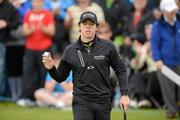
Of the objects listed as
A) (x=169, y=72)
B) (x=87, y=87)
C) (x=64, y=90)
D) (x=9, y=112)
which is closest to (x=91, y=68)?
(x=87, y=87)

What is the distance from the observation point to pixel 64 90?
15.1 metres

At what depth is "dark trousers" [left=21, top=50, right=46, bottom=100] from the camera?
1532cm

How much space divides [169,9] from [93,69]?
5020 mm

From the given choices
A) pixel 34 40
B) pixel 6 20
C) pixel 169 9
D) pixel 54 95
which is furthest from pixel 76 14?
pixel 169 9

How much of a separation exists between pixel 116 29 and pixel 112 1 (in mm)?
789

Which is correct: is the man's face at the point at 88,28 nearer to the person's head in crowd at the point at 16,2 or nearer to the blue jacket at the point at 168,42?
the blue jacket at the point at 168,42

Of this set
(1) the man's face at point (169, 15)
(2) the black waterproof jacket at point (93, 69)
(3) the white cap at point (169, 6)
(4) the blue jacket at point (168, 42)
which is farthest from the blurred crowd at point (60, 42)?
(2) the black waterproof jacket at point (93, 69)

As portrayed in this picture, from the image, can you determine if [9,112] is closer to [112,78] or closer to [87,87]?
[112,78]

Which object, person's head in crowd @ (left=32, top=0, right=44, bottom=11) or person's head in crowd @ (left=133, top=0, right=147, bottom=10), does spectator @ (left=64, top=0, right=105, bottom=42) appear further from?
person's head in crowd @ (left=133, top=0, right=147, bottom=10)

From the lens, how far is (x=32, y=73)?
608 inches

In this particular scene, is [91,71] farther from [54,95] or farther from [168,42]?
[54,95]

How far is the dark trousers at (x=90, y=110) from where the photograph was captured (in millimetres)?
8117

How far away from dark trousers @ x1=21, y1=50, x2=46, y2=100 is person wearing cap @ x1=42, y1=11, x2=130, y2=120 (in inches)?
277

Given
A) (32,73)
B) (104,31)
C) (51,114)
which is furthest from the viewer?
(32,73)
